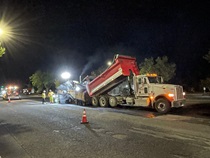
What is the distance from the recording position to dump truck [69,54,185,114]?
16031 mm

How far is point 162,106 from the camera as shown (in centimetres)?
1600

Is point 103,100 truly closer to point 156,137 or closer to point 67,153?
point 156,137

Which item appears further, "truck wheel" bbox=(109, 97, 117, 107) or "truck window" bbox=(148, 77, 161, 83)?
"truck wheel" bbox=(109, 97, 117, 107)

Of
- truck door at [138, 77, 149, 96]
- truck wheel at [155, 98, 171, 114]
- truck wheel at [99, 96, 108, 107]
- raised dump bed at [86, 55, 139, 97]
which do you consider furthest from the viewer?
truck wheel at [99, 96, 108, 107]

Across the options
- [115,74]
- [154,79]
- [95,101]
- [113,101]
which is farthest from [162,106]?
[95,101]

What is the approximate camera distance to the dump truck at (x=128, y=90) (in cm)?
1603

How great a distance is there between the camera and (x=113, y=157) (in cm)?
663

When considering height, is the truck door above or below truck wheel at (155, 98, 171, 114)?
above

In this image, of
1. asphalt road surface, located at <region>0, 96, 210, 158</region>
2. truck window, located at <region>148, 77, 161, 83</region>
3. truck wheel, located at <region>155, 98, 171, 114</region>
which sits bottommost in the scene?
asphalt road surface, located at <region>0, 96, 210, 158</region>

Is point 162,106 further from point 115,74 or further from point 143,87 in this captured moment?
point 115,74

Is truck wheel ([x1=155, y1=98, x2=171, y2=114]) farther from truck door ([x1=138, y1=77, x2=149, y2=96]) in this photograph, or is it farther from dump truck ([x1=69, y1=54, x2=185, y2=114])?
truck door ([x1=138, y1=77, x2=149, y2=96])

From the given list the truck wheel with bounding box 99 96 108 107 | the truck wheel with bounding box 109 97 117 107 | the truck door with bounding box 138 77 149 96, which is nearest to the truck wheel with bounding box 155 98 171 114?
the truck door with bounding box 138 77 149 96

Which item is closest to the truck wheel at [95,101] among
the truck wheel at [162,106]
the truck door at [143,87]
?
the truck door at [143,87]

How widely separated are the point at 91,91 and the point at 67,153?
14.8 m
